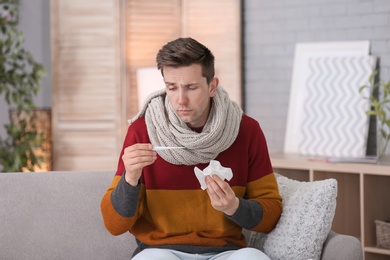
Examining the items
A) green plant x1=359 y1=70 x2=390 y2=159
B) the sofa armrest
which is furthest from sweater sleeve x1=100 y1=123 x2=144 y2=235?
Result: green plant x1=359 y1=70 x2=390 y2=159

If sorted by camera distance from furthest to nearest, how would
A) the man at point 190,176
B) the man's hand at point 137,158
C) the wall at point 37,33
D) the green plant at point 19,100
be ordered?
the wall at point 37,33 → the green plant at point 19,100 → the man at point 190,176 → the man's hand at point 137,158

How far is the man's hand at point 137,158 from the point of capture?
8.21ft

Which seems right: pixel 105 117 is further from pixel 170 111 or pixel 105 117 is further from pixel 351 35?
pixel 170 111

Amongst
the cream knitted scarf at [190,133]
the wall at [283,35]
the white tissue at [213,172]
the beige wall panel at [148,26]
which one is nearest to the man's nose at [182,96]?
the cream knitted scarf at [190,133]

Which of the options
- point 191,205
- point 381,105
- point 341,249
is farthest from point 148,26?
point 341,249

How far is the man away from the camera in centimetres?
261

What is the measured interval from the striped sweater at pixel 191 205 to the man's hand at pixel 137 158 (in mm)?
136

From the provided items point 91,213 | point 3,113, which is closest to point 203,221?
point 91,213

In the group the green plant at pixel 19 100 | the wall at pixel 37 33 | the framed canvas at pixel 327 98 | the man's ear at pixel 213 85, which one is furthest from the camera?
the wall at pixel 37 33

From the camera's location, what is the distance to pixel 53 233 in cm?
298

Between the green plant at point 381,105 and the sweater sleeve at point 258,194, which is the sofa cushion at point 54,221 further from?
the green plant at point 381,105

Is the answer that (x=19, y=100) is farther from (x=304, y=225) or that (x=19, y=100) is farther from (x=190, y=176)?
(x=304, y=225)

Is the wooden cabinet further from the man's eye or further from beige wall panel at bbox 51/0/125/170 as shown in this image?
the man's eye

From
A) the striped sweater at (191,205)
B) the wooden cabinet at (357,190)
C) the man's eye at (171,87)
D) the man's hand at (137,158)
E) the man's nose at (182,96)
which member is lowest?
the wooden cabinet at (357,190)
